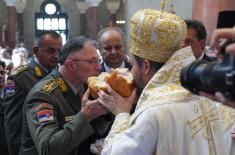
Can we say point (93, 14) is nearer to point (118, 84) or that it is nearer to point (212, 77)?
point (118, 84)

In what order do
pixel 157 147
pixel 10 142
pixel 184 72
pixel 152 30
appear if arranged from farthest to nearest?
pixel 10 142 → pixel 152 30 → pixel 157 147 → pixel 184 72

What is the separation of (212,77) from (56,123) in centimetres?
158

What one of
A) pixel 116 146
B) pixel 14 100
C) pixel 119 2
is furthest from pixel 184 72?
pixel 119 2

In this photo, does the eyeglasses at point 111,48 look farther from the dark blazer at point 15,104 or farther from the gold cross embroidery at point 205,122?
the gold cross embroidery at point 205,122

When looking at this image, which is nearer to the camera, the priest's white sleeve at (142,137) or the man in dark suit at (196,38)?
the priest's white sleeve at (142,137)

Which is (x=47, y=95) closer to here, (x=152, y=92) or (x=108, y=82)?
(x=108, y=82)

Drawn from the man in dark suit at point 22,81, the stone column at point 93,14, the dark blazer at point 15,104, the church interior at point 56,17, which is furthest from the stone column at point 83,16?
the dark blazer at point 15,104

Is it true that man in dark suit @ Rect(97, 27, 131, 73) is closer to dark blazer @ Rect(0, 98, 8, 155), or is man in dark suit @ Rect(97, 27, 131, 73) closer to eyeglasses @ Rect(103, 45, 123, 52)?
eyeglasses @ Rect(103, 45, 123, 52)

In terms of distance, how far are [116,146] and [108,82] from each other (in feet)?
1.52

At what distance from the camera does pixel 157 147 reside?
1952 millimetres

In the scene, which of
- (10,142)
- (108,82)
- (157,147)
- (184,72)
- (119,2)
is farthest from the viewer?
(119,2)

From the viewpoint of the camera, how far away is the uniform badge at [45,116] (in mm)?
2586

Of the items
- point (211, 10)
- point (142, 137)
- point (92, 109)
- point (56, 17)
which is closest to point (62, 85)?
point (92, 109)

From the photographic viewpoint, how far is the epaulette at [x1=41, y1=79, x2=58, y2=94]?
2734mm
